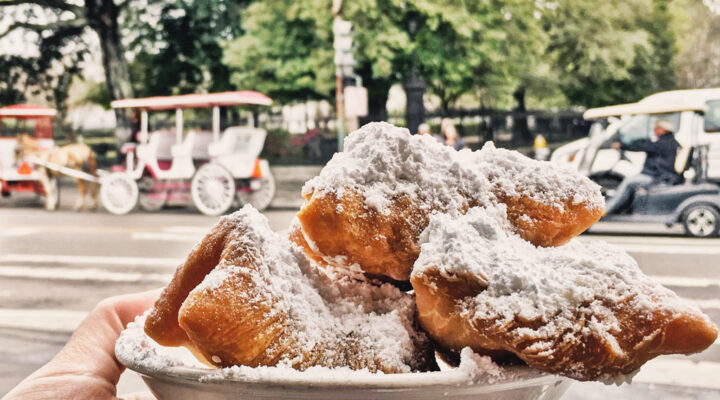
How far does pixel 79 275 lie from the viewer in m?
7.17

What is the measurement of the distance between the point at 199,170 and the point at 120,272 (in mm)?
5200

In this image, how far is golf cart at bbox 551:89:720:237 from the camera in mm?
9016

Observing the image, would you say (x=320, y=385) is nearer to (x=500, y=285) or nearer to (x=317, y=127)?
(x=500, y=285)

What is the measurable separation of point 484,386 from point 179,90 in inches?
889

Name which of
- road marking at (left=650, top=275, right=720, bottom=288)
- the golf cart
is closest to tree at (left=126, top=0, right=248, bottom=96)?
the golf cart

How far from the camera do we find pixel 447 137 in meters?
10.6

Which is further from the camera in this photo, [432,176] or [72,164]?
[72,164]

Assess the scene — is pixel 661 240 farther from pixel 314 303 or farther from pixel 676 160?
pixel 314 303

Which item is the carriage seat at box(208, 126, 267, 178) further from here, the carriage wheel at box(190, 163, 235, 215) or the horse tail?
the horse tail

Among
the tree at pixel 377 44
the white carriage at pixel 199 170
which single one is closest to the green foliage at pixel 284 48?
the tree at pixel 377 44

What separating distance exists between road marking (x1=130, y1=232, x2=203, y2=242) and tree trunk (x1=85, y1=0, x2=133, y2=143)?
31.8 ft

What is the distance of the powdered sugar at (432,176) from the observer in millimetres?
858

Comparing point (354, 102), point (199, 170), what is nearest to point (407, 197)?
point (354, 102)

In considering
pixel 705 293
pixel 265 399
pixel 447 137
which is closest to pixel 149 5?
pixel 447 137
